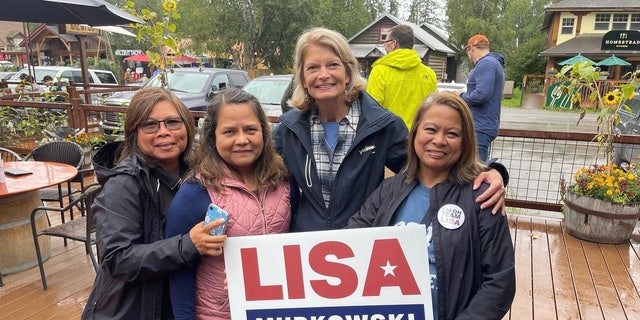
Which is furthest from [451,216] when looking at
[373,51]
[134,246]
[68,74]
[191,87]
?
[373,51]

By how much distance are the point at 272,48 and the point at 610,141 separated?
79.0 feet

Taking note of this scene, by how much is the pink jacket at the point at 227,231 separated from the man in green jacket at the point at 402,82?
7.75 feet

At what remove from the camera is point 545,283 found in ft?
11.0

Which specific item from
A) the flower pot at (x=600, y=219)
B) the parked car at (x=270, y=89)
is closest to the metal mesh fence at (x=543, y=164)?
the flower pot at (x=600, y=219)

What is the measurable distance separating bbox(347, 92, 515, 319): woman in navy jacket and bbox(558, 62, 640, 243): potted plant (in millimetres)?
3108

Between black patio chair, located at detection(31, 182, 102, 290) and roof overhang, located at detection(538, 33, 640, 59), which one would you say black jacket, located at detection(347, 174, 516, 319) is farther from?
roof overhang, located at detection(538, 33, 640, 59)

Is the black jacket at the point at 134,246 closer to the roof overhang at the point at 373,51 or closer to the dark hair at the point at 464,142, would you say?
the dark hair at the point at 464,142

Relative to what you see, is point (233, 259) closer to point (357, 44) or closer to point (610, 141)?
point (610, 141)

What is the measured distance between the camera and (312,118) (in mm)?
1898

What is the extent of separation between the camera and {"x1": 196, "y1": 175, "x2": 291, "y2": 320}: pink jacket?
59.9 inches

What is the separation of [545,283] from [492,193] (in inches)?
93.3

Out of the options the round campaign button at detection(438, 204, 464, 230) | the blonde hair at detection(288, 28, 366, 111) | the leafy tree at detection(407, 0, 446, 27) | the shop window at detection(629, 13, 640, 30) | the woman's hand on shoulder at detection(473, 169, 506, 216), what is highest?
the leafy tree at detection(407, 0, 446, 27)

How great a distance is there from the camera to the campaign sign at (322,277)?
4.69ft

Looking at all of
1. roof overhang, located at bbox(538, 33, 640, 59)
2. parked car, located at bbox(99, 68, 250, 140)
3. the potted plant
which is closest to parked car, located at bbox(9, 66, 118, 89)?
parked car, located at bbox(99, 68, 250, 140)
